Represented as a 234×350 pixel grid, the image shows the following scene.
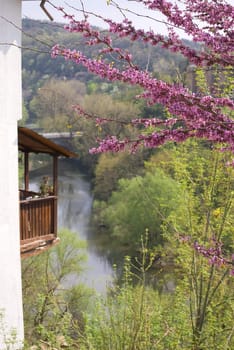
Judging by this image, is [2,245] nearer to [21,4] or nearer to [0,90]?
[0,90]

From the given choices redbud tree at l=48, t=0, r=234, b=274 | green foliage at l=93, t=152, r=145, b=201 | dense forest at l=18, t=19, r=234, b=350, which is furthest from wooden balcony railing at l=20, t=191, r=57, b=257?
green foliage at l=93, t=152, r=145, b=201

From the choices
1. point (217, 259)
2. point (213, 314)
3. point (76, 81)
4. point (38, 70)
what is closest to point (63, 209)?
point (213, 314)

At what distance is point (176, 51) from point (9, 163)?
154 inches

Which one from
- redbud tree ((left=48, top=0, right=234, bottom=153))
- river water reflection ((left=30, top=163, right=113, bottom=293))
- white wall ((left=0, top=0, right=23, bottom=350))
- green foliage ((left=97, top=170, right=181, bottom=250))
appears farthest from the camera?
green foliage ((left=97, top=170, right=181, bottom=250))

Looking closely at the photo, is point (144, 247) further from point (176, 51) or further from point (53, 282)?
point (53, 282)

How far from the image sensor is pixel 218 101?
6.14 feet

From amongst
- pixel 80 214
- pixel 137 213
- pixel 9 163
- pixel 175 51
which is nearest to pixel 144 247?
pixel 9 163

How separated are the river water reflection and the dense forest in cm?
56

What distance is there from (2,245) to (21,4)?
265 cm

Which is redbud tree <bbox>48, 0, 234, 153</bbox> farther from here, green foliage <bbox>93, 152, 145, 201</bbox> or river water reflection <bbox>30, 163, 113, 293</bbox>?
green foliage <bbox>93, 152, 145, 201</bbox>

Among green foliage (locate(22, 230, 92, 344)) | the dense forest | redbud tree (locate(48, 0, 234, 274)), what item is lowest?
green foliage (locate(22, 230, 92, 344))

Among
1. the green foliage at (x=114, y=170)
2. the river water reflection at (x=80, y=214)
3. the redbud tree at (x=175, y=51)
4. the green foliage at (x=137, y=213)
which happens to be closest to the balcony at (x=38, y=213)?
the redbud tree at (x=175, y=51)

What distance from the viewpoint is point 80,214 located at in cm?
2395

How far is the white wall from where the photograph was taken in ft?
17.7
